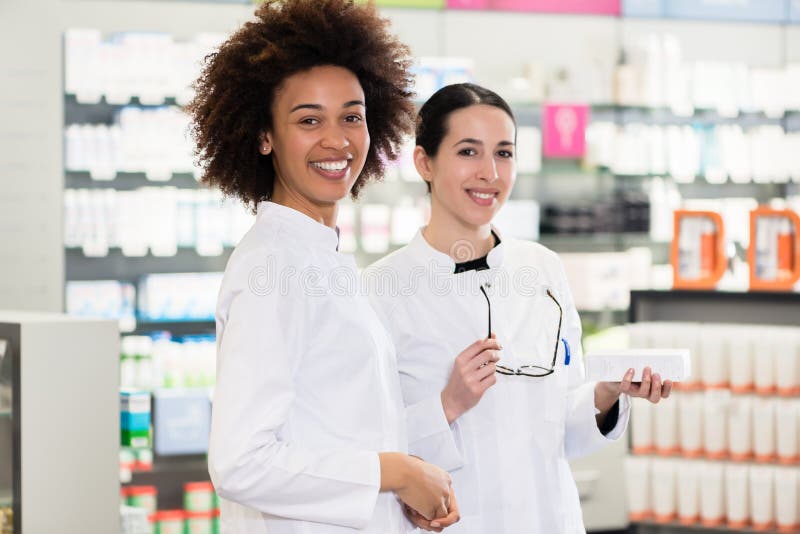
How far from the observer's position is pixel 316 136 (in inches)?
70.7

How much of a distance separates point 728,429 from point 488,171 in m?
2.35

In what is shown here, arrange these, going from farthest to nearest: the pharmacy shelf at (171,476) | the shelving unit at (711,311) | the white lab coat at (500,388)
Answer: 1. the pharmacy shelf at (171,476)
2. the shelving unit at (711,311)
3. the white lab coat at (500,388)

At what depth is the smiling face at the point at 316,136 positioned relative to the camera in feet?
5.92

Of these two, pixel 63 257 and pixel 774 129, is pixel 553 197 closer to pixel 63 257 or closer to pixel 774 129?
pixel 774 129

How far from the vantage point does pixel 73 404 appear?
2.94 m

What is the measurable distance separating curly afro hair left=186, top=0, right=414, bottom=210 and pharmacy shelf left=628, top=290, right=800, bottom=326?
264cm

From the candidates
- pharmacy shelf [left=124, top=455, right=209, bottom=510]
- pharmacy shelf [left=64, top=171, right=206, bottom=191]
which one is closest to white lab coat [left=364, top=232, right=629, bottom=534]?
pharmacy shelf [left=124, top=455, right=209, bottom=510]

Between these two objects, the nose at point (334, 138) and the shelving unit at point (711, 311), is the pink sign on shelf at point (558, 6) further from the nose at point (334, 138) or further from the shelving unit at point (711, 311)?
the nose at point (334, 138)

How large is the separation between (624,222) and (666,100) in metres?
0.85

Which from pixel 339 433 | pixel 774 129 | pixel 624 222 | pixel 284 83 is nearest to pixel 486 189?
pixel 284 83

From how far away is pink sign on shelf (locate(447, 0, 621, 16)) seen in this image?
6.56 meters

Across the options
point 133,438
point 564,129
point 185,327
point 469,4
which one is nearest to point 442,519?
point 133,438

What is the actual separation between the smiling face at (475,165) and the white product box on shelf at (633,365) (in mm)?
401

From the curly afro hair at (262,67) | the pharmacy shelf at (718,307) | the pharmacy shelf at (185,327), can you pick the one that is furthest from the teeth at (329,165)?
the pharmacy shelf at (185,327)
